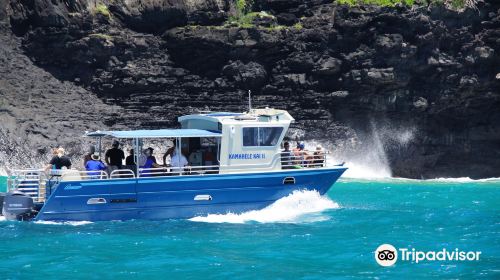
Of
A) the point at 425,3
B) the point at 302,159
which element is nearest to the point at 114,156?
the point at 302,159

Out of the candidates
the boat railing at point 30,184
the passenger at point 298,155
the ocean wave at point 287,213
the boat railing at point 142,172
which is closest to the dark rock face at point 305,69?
the passenger at point 298,155

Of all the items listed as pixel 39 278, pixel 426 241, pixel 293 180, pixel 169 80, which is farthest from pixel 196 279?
pixel 169 80

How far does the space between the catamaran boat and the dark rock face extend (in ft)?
85.4

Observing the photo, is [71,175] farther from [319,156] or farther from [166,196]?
[319,156]

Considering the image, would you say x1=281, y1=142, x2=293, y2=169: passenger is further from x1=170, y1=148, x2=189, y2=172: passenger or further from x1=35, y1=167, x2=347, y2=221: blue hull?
x1=170, y1=148, x2=189, y2=172: passenger

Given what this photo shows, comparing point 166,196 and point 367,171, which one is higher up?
point 367,171

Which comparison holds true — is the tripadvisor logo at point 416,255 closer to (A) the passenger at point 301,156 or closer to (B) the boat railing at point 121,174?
(A) the passenger at point 301,156

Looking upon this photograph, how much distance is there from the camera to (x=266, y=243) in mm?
17812

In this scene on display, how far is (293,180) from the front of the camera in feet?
73.8

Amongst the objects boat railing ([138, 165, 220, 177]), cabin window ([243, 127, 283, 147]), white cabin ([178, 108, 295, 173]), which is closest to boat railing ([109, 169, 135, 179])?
boat railing ([138, 165, 220, 177])

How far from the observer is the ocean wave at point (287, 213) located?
70.3 ft

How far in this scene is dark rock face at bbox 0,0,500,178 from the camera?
48.2 m

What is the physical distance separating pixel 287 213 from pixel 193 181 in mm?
2957

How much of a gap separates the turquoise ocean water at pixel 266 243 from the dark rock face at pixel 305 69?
78.8ft
